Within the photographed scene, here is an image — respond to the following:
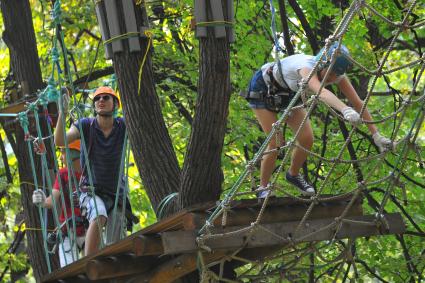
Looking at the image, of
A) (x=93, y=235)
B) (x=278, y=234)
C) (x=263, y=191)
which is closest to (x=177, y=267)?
(x=278, y=234)

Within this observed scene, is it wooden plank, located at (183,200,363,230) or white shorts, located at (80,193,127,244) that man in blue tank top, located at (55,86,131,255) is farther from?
wooden plank, located at (183,200,363,230)

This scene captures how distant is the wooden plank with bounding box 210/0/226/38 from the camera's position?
5.88 meters

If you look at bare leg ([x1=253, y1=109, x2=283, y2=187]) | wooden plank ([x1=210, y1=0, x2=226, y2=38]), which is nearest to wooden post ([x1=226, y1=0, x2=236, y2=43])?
wooden plank ([x1=210, y1=0, x2=226, y2=38])

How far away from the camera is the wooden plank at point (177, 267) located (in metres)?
5.56

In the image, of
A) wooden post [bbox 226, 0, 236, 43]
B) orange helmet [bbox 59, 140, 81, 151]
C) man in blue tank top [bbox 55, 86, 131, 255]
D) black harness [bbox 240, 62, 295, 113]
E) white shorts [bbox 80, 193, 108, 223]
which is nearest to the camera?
wooden post [bbox 226, 0, 236, 43]

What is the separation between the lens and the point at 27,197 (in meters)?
8.98

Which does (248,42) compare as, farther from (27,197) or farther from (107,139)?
(107,139)

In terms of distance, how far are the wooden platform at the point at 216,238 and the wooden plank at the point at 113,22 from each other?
1.29m

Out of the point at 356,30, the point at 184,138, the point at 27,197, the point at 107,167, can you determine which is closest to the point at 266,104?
the point at 107,167

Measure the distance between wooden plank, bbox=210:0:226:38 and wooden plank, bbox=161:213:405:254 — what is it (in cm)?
111

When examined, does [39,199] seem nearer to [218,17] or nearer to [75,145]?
[75,145]

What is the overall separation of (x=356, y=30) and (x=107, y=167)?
2976mm

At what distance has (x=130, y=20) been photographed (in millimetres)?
6465

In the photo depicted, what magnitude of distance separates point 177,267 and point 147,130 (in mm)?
986
